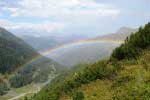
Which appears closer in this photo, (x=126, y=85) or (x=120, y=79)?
(x=126, y=85)

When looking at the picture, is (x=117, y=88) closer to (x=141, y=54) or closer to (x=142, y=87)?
(x=142, y=87)

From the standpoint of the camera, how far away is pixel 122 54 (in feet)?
87.6

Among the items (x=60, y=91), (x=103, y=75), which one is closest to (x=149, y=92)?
(x=103, y=75)

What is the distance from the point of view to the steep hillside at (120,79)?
18572 millimetres

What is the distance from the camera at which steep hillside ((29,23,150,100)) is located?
18.6 m

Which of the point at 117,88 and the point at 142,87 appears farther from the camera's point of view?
the point at 117,88

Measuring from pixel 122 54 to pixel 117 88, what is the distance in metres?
7.08

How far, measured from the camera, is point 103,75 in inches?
922

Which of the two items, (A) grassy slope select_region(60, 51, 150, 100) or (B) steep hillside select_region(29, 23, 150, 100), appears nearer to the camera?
(A) grassy slope select_region(60, 51, 150, 100)

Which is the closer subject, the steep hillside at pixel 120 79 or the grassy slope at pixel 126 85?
the grassy slope at pixel 126 85

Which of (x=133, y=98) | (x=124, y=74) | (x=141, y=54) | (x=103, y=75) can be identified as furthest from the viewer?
(x=141, y=54)

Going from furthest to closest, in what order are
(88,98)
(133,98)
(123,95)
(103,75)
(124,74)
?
(103,75) → (124,74) → (88,98) → (123,95) → (133,98)

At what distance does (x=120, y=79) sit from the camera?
70.1 feet

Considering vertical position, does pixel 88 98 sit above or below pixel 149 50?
below
